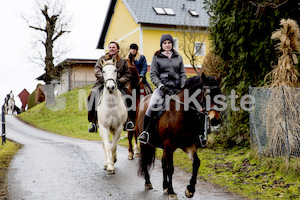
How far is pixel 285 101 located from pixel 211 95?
10.0ft

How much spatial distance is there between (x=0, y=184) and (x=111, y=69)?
348cm

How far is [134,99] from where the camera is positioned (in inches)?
420

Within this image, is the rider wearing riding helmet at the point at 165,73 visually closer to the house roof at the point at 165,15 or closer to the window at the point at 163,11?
the house roof at the point at 165,15

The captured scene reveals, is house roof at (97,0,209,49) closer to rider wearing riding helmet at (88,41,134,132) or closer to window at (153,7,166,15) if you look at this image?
window at (153,7,166,15)

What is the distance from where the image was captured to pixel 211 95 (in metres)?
6.04

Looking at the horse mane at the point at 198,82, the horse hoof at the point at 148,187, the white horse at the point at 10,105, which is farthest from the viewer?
the white horse at the point at 10,105

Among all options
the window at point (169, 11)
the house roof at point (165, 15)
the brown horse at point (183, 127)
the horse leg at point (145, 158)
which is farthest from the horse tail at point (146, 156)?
the window at point (169, 11)

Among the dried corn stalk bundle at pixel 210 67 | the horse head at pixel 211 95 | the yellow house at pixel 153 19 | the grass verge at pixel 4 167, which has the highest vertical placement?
the yellow house at pixel 153 19

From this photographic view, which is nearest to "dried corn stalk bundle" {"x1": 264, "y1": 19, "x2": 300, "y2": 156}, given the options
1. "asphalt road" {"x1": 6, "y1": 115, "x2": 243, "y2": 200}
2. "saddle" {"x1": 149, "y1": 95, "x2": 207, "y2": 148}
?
"asphalt road" {"x1": 6, "y1": 115, "x2": 243, "y2": 200}

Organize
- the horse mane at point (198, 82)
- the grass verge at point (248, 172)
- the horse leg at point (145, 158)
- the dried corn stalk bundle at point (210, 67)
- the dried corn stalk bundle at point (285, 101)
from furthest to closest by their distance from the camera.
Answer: the dried corn stalk bundle at point (210, 67)
the dried corn stalk bundle at point (285, 101)
the horse leg at point (145, 158)
the grass verge at point (248, 172)
the horse mane at point (198, 82)

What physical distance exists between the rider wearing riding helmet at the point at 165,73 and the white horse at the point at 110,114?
6.00 feet

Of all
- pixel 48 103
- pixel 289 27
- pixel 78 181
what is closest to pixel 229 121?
pixel 289 27

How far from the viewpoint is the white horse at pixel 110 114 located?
883 cm

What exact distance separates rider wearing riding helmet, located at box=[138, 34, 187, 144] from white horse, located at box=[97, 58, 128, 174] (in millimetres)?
1829
